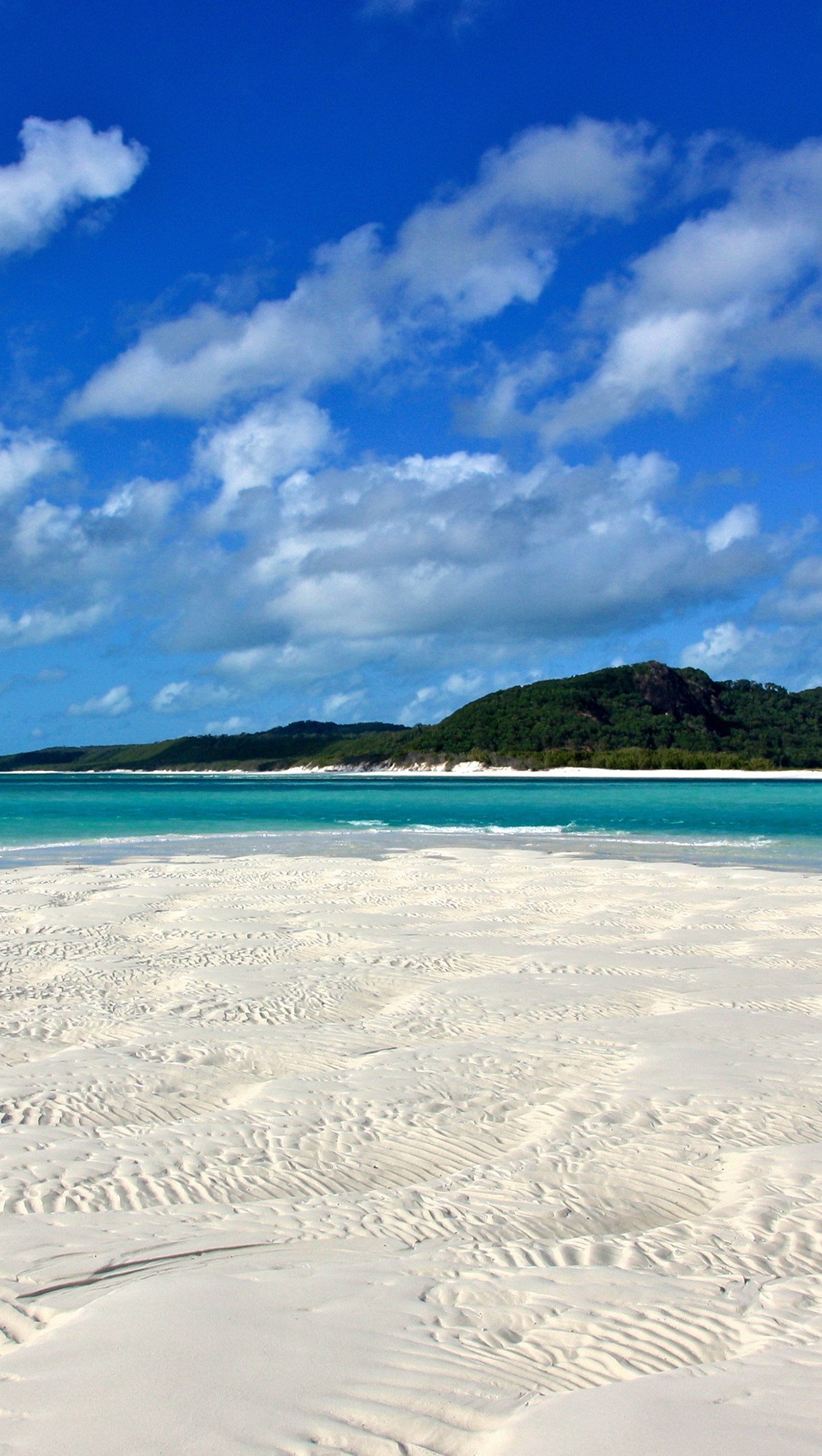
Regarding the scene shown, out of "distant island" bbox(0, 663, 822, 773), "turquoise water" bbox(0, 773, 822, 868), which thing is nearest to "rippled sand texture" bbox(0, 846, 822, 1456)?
"turquoise water" bbox(0, 773, 822, 868)

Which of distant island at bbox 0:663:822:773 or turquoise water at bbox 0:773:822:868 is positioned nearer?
turquoise water at bbox 0:773:822:868

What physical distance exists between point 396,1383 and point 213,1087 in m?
4.28

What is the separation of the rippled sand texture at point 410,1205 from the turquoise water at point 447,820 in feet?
59.7

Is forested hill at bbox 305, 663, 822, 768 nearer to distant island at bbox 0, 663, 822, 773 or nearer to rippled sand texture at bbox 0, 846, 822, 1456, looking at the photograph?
distant island at bbox 0, 663, 822, 773

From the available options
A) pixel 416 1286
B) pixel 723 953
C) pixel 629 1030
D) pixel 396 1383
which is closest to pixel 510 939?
pixel 723 953

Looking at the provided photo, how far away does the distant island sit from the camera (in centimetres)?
14075

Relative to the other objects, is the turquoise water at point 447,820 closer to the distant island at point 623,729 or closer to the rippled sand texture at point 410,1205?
the rippled sand texture at point 410,1205

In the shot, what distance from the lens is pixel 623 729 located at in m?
156

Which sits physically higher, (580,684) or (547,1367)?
(580,684)

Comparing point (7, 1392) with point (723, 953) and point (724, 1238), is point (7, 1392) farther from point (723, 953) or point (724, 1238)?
point (723, 953)

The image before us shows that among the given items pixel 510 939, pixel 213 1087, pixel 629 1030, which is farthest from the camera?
pixel 510 939

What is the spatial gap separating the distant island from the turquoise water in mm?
61989

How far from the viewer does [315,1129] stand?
6.46 meters

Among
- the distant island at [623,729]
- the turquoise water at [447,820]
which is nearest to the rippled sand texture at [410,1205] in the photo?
the turquoise water at [447,820]
